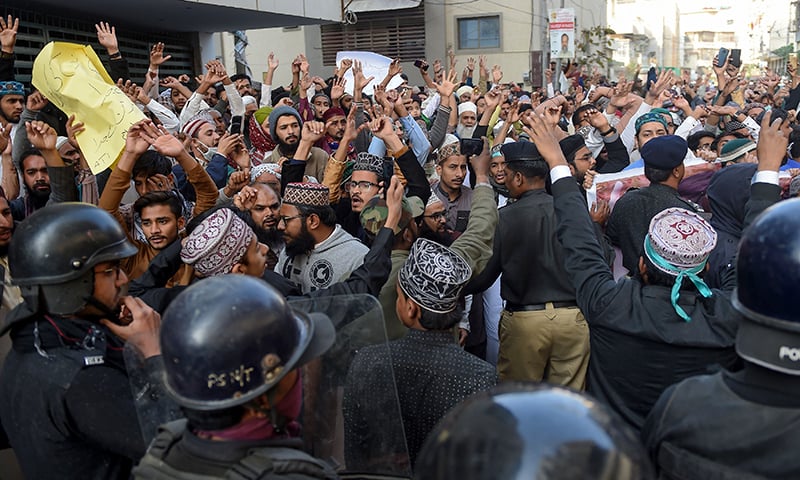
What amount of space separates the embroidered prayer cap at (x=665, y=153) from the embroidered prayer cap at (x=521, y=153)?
0.66 m

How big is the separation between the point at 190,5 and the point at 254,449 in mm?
9056

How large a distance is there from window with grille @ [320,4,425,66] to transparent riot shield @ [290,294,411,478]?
2425cm

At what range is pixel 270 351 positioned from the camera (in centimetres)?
173

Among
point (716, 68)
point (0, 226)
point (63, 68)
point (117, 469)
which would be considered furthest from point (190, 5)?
point (117, 469)

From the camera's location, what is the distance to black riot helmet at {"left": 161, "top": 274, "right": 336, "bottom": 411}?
167cm

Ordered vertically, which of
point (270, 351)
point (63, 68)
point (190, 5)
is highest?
point (190, 5)

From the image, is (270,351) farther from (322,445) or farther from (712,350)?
(712,350)

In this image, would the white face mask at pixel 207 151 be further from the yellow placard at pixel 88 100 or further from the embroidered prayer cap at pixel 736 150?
the embroidered prayer cap at pixel 736 150

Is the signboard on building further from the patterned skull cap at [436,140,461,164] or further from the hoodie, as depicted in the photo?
the hoodie

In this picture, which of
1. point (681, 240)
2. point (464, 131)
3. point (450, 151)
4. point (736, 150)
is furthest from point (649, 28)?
point (681, 240)

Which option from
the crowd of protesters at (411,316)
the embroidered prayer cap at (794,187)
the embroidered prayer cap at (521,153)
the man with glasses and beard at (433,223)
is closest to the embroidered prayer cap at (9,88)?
the crowd of protesters at (411,316)

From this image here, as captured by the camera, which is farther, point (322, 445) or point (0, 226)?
point (0, 226)

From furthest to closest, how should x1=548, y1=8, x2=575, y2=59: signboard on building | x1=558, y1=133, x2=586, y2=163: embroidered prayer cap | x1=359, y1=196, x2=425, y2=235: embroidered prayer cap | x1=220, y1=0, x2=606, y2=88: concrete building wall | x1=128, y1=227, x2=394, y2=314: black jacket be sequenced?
x1=220, y1=0, x2=606, y2=88: concrete building wall → x1=548, y1=8, x2=575, y2=59: signboard on building → x1=558, y1=133, x2=586, y2=163: embroidered prayer cap → x1=359, y1=196, x2=425, y2=235: embroidered prayer cap → x1=128, y1=227, x2=394, y2=314: black jacket

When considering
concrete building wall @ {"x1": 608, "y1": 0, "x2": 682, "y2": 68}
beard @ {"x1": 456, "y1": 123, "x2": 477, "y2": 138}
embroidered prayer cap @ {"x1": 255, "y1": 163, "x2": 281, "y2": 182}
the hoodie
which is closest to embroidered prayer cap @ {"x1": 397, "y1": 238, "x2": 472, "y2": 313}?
the hoodie
